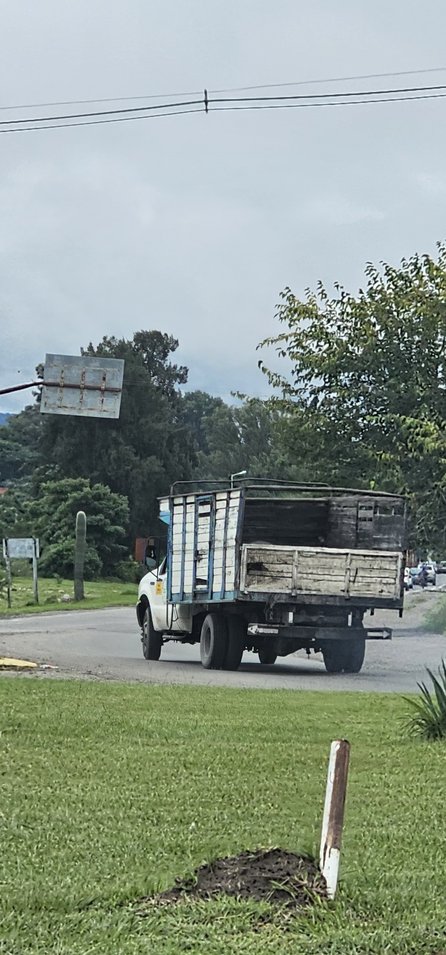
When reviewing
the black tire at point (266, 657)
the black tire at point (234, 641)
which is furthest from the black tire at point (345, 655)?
the black tire at point (234, 641)

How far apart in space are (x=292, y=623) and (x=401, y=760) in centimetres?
967

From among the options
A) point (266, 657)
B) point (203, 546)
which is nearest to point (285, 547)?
point (203, 546)

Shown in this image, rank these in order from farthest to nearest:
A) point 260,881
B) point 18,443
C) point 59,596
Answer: point 18,443 < point 59,596 < point 260,881

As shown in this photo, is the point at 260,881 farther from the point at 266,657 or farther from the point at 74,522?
the point at 74,522

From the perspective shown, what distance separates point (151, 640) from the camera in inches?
888

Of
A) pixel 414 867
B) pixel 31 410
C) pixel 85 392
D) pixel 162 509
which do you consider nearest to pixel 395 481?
pixel 85 392

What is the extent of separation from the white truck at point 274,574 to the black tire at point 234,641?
0.05 ft

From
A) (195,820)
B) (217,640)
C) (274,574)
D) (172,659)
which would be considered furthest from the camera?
(172,659)

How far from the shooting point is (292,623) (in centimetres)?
1944

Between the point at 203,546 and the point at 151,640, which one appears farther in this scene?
the point at 151,640

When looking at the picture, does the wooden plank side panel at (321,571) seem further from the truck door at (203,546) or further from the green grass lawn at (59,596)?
the green grass lawn at (59,596)

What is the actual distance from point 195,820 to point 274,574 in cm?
1190

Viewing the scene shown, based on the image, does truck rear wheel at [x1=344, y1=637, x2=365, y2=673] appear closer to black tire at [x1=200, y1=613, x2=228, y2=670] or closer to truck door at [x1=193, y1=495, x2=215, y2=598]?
black tire at [x1=200, y1=613, x2=228, y2=670]

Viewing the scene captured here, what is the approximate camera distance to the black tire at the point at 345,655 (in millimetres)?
20766
